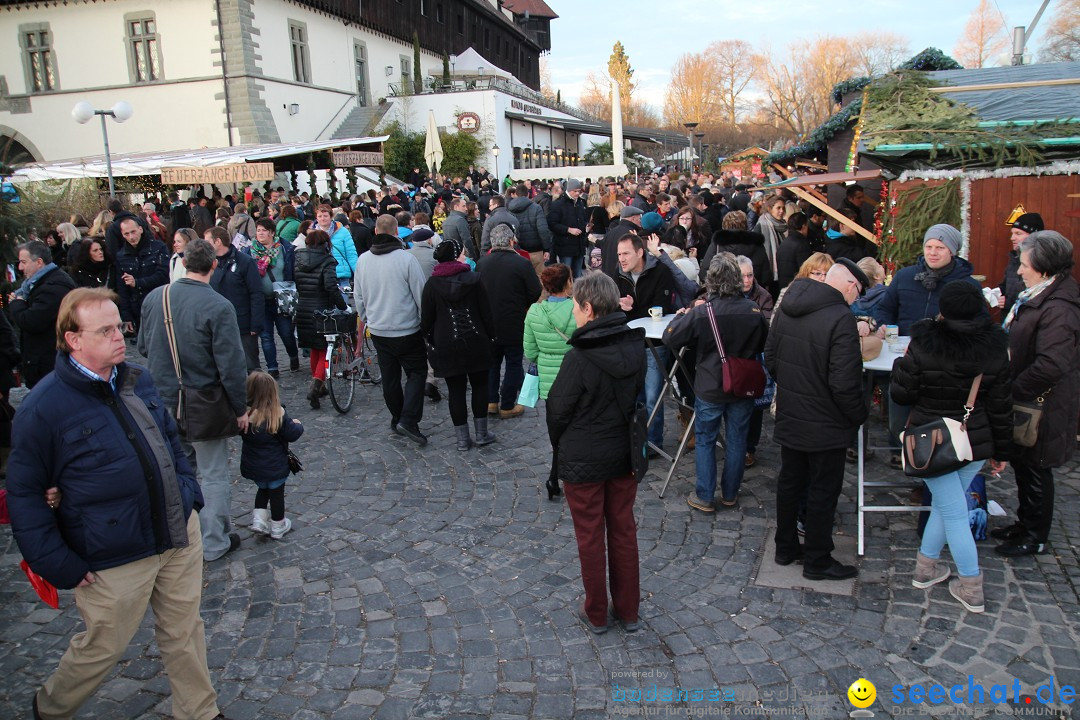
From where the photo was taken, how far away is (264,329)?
7992 millimetres

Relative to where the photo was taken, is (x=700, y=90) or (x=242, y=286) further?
(x=700, y=90)

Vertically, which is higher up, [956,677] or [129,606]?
[129,606]

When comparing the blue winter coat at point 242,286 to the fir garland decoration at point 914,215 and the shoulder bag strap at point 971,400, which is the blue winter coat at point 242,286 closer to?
the fir garland decoration at point 914,215

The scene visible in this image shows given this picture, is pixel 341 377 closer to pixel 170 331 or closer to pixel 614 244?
pixel 614 244

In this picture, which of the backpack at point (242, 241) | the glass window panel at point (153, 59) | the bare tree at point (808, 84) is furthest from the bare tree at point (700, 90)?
the backpack at point (242, 241)

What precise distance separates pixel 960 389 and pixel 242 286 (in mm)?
6476

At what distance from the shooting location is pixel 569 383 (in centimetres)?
360

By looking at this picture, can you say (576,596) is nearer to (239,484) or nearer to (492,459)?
(492,459)

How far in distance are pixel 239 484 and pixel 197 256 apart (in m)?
2.26

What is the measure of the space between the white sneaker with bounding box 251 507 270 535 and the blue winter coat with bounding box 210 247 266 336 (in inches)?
127

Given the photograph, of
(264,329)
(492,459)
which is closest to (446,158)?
(264,329)

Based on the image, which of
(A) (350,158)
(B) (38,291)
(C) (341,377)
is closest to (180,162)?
(A) (350,158)

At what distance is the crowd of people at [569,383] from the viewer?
2.81 metres

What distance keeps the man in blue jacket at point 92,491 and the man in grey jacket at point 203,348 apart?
4.80 ft
